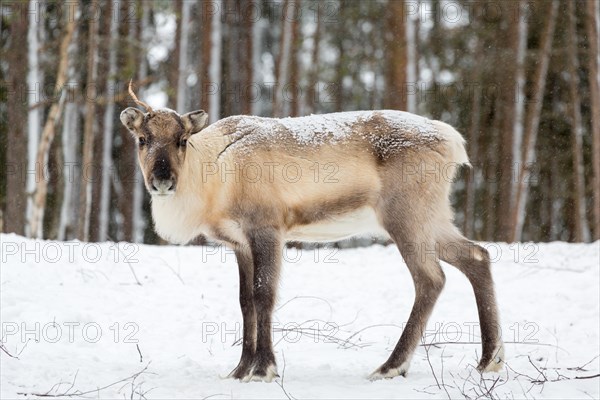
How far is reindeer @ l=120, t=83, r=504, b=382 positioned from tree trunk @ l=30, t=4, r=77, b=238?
8.79m

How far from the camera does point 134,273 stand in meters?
8.88

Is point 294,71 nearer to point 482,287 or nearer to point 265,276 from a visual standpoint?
point 482,287

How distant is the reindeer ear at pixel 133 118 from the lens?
596 cm

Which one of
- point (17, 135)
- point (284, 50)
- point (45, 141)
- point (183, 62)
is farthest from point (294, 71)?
point (17, 135)

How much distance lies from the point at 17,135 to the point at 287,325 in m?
7.85

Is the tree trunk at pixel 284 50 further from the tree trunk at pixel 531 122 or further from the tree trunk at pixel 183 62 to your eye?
the tree trunk at pixel 531 122

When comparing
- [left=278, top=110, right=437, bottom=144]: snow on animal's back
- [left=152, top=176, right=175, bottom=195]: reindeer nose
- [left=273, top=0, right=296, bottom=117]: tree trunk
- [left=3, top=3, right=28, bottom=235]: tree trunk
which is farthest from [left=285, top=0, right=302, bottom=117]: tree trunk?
[left=152, top=176, right=175, bottom=195]: reindeer nose

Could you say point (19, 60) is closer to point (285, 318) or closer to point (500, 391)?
point (285, 318)

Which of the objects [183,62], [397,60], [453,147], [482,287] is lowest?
[482,287]

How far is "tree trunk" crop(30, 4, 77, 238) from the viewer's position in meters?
14.4

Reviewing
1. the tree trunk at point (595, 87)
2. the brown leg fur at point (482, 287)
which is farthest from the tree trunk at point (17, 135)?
the tree trunk at point (595, 87)

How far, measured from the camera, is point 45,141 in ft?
49.3

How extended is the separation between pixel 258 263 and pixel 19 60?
9558 mm

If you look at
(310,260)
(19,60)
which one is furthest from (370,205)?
(19,60)
